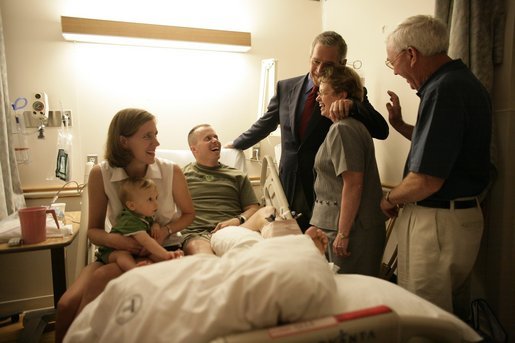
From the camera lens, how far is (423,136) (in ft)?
4.18

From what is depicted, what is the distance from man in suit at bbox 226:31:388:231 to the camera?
6.00 ft

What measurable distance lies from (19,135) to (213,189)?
5.27 feet

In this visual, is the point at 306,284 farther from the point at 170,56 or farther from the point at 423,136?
the point at 170,56

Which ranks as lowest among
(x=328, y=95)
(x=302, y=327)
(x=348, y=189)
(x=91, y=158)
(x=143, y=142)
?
(x=302, y=327)

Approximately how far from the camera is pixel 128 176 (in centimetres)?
164

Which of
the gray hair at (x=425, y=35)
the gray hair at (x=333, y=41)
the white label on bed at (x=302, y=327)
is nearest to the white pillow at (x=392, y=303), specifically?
the white label on bed at (x=302, y=327)

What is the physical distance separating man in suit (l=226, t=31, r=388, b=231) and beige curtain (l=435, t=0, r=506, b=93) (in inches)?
18.4

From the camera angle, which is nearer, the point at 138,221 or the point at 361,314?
the point at 361,314

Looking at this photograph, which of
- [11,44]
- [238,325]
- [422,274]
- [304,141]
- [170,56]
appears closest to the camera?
[238,325]

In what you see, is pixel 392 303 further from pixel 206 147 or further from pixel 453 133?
pixel 206 147

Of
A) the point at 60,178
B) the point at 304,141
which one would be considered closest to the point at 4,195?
the point at 60,178

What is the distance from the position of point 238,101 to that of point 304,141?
135cm

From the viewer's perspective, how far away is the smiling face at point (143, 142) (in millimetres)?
1614

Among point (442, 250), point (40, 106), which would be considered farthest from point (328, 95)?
point (40, 106)
